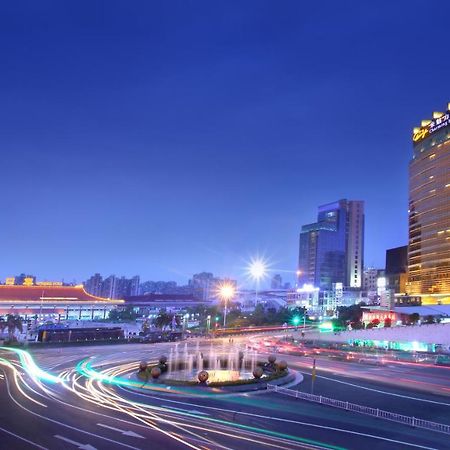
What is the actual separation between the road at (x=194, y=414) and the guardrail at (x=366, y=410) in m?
0.87

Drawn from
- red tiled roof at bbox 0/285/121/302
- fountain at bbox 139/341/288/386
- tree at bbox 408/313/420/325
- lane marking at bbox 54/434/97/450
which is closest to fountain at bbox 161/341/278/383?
fountain at bbox 139/341/288/386

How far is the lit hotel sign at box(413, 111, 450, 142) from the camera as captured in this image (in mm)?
149375

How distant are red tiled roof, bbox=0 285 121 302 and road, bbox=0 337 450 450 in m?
99.5

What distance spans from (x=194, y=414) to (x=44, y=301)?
121 m

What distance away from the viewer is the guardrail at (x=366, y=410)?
2316 centimetres

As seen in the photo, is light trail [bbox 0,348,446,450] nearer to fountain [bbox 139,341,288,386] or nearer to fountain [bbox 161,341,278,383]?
fountain [bbox 139,341,288,386]

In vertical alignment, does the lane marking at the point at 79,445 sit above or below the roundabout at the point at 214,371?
above

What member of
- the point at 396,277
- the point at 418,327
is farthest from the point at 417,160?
the point at 418,327

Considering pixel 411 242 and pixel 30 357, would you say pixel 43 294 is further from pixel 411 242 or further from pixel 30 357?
pixel 411 242

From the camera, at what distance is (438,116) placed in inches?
6265

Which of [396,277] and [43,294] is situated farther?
[396,277]

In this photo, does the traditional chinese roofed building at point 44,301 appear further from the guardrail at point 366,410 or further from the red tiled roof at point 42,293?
the guardrail at point 366,410

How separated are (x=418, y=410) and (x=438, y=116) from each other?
511 feet

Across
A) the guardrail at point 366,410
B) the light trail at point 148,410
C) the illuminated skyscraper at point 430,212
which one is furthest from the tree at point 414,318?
the guardrail at point 366,410
